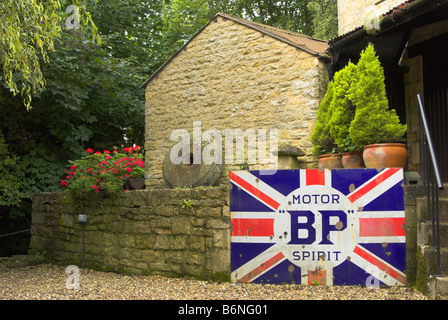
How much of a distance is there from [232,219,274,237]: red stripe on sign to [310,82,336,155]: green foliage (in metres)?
1.50

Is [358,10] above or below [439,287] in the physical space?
above

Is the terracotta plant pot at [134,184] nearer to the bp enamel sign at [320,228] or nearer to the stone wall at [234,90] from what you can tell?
the stone wall at [234,90]

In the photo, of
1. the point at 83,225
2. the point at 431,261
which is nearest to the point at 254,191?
→ the point at 431,261

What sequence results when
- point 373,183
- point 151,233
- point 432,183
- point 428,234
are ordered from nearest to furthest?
point 432,183 < point 428,234 < point 373,183 < point 151,233

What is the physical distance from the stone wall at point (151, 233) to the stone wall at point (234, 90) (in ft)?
5.59

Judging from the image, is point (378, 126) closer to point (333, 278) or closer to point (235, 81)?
point (333, 278)

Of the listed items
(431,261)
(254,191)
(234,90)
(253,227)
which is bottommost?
(431,261)

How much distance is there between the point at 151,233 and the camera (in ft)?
19.4

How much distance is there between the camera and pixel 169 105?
828cm

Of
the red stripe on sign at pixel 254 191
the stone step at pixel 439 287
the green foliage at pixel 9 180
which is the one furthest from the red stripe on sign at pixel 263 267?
the green foliage at pixel 9 180

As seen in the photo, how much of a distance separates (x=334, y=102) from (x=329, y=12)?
8.21 m

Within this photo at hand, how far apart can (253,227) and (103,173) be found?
285 cm

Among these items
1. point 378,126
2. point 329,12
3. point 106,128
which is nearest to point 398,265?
point 378,126

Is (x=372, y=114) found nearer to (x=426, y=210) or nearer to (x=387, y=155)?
(x=387, y=155)
